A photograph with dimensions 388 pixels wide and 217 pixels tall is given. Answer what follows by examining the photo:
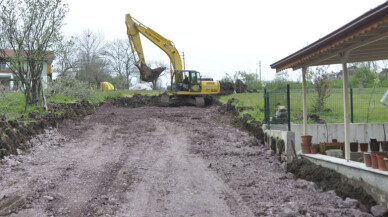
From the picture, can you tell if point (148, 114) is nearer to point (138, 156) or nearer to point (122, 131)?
point (122, 131)

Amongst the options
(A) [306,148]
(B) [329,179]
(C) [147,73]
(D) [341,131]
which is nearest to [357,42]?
(B) [329,179]

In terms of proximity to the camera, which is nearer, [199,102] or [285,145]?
[285,145]

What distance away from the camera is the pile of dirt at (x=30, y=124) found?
10022 millimetres

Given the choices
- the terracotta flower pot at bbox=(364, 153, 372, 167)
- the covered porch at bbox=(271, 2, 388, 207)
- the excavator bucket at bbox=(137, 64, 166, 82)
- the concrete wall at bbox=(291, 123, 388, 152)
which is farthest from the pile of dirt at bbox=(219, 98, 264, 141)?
the excavator bucket at bbox=(137, 64, 166, 82)

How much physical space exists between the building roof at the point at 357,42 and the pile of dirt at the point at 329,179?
7.18 ft

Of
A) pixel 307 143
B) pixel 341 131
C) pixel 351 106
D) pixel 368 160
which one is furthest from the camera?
pixel 351 106

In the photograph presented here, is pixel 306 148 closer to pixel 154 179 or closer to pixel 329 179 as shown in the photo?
pixel 329 179

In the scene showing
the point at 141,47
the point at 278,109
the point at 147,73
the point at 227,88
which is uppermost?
the point at 141,47

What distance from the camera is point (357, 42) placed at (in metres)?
6.20

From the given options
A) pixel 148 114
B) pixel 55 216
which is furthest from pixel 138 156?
pixel 148 114

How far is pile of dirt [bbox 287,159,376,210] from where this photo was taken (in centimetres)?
602

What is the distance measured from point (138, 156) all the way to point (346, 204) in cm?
615

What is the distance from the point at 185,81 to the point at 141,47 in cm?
391

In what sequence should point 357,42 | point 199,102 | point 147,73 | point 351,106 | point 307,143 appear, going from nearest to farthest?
point 357,42
point 307,143
point 351,106
point 199,102
point 147,73
